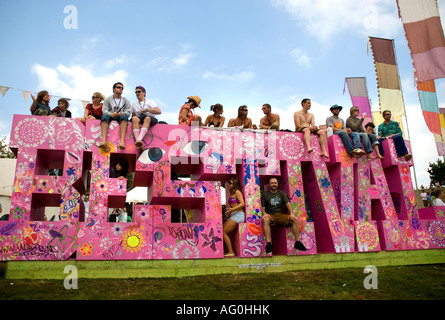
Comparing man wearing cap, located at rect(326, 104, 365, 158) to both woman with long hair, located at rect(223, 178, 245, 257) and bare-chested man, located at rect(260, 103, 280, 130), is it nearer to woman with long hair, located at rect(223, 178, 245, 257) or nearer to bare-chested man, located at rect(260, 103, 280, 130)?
bare-chested man, located at rect(260, 103, 280, 130)

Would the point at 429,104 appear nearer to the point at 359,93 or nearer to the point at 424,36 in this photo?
the point at 424,36

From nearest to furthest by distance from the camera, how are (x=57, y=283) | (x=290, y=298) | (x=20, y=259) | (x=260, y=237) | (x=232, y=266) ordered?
(x=290, y=298) < (x=57, y=283) < (x=20, y=259) < (x=232, y=266) < (x=260, y=237)

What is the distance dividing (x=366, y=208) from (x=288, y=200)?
83.2 inches

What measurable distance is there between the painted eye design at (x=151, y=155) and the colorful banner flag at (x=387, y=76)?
33.2 ft

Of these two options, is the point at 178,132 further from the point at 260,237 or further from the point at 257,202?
the point at 260,237

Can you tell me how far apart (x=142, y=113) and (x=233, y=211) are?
117 inches

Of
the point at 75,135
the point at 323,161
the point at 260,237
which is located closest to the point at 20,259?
the point at 75,135

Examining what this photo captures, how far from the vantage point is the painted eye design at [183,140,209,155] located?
8.11 meters

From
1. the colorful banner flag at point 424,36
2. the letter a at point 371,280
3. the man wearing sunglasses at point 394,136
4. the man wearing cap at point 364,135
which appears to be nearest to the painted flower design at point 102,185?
the letter a at point 371,280

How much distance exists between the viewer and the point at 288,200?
27.0 feet

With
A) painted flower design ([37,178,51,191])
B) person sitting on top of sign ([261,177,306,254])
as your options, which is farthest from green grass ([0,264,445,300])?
painted flower design ([37,178,51,191])

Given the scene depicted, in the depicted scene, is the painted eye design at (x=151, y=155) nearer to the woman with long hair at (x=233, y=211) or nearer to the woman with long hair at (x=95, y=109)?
the woman with long hair at (x=95, y=109)

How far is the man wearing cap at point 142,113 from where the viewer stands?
7766mm

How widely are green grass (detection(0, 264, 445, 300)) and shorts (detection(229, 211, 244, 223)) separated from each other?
1228 millimetres
